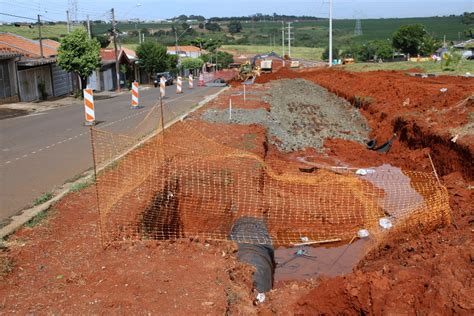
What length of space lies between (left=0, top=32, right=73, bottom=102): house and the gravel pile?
15.8 metres

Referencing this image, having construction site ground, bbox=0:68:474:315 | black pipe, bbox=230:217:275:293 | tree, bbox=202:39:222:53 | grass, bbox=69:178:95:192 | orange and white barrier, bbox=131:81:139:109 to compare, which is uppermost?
tree, bbox=202:39:222:53

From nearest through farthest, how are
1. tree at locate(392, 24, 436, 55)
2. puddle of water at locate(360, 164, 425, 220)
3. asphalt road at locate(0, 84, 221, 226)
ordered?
asphalt road at locate(0, 84, 221, 226) → puddle of water at locate(360, 164, 425, 220) → tree at locate(392, 24, 436, 55)

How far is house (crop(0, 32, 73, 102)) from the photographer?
32.7m

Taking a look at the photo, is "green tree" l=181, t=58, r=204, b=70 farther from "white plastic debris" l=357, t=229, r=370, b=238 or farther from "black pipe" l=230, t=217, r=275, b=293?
"black pipe" l=230, t=217, r=275, b=293

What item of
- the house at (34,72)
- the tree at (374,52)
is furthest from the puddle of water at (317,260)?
the tree at (374,52)

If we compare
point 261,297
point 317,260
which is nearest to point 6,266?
point 261,297

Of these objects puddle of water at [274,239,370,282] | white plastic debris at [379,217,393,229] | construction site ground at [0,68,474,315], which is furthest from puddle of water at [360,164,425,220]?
puddle of water at [274,239,370,282]

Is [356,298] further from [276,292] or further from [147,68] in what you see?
[147,68]

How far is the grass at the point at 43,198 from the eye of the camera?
30.9 feet

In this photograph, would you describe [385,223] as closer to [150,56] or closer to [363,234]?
[363,234]

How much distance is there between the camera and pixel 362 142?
69.2 ft

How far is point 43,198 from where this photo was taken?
9.62m

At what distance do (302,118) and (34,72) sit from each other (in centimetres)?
2066

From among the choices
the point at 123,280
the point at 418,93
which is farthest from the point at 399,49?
the point at 123,280
